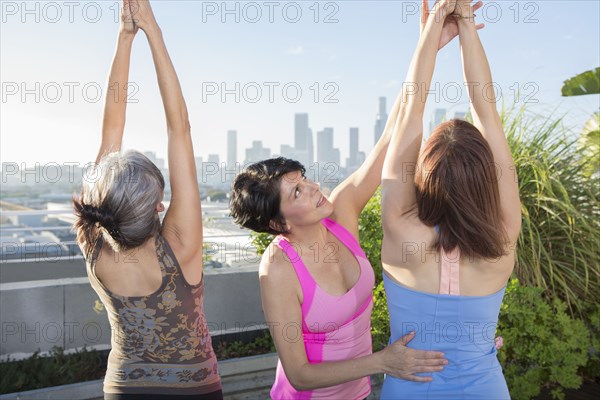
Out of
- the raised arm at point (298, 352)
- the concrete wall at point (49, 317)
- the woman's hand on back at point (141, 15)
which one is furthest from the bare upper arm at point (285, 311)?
the concrete wall at point (49, 317)

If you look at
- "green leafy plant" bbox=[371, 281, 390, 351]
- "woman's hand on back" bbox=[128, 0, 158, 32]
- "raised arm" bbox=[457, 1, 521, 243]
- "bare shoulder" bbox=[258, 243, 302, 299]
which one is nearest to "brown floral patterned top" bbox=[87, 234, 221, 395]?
"bare shoulder" bbox=[258, 243, 302, 299]

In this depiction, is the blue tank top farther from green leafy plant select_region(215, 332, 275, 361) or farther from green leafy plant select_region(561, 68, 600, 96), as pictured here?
green leafy plant select_region(561, 68, 600, 96)

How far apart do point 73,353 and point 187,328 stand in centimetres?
261

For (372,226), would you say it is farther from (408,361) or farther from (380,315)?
(408,361)

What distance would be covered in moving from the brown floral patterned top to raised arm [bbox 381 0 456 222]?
58cm

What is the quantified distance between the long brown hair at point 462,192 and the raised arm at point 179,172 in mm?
602

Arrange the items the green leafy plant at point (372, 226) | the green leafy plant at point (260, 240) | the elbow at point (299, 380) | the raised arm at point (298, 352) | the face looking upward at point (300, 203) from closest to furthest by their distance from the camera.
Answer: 1. the raised arm at point (298, 352)
2. the elbow at point (299, 380)
3. the face looking upward at point (300, 203)
4. the green leafy plant at point (372, 226)
5. the green leafy plant at point (260, 240)

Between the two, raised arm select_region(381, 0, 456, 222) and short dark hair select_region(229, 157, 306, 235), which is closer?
raised arm select_region(381, 0, 456, 222)

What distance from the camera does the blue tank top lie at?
138 cm

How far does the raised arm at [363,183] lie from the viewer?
1.79 metres

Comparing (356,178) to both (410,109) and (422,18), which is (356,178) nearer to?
(410,109)

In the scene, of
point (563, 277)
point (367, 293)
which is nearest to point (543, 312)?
point (563, 277)

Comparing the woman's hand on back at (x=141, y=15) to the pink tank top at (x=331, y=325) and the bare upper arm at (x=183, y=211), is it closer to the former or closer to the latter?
the bare upper arm at (x=183, y=211)

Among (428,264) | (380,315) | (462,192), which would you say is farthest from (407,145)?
(380,315)
